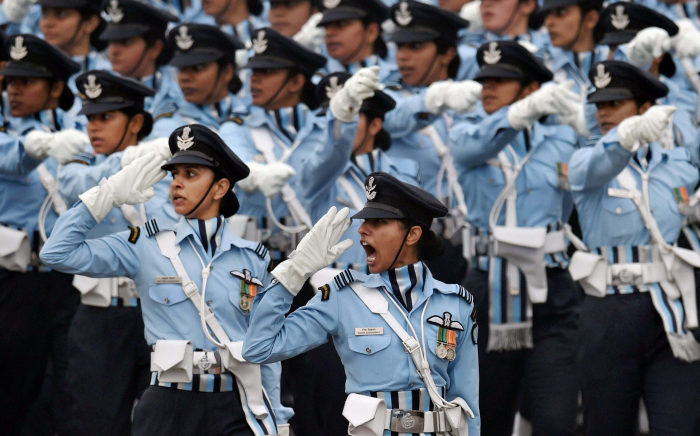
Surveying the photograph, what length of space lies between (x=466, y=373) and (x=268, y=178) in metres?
2.49

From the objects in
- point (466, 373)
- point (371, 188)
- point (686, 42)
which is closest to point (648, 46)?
point (686, 42)

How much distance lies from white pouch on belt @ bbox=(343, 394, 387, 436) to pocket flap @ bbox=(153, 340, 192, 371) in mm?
1038

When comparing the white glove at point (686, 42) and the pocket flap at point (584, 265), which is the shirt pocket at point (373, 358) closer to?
the pocket flap at point (584, 265)

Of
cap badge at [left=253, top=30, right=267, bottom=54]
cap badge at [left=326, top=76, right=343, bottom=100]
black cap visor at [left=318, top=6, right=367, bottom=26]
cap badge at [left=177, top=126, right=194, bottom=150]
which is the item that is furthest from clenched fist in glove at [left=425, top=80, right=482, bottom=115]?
cap badge at [left=177, top=126, right=194, bottom=150]

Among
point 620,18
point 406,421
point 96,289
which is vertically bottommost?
point 406,421

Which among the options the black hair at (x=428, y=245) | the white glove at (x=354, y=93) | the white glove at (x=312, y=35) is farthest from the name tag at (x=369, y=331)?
the white glove at (x=312, y=35)

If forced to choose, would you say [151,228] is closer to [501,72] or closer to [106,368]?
[106,368]

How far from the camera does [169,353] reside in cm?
621

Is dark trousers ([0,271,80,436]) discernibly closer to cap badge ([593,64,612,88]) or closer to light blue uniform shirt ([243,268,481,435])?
light blue uniform shirt ([243,268,481,435])

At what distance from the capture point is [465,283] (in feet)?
27.2

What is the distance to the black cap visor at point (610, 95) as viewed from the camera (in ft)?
25.5

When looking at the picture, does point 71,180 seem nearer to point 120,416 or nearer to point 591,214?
point 120,416

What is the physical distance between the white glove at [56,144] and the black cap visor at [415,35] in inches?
103

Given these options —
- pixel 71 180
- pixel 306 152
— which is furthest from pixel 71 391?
pixel 306 152
